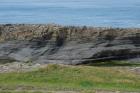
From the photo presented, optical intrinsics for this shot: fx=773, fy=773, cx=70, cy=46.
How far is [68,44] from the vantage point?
36.7 meters

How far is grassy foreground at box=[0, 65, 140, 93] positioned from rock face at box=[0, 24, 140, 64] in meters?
6.74

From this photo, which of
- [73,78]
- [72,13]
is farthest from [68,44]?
[72,13]

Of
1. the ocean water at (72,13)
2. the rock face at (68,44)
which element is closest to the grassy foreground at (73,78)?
the rock face at (68,44)

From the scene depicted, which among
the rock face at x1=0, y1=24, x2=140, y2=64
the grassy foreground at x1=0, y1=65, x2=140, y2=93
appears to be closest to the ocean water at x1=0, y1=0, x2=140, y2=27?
the rock face at x1=0, y1=24, x2=140, y2=64

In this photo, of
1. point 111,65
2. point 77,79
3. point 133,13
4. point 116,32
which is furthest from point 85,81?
point 133,13

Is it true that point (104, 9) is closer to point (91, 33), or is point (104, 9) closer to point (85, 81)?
point (91, 33)

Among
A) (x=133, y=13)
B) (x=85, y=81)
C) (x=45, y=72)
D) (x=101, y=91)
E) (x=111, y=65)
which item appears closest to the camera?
(x=101, y=91)

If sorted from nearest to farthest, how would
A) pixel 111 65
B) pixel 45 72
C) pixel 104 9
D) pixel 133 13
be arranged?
pixel 45 72 → pixel 111 65 → pixel 133 13 → pixel 104 9

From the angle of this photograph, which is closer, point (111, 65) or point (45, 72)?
point (45, 72)

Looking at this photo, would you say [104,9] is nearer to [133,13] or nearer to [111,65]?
[133,13]

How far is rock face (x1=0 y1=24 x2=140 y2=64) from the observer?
36281 millimetres

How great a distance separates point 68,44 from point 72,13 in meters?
23.4

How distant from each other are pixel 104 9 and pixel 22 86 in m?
42.7

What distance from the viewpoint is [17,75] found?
27703mm
